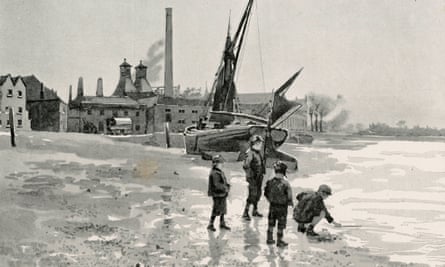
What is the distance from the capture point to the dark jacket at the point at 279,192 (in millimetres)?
2834

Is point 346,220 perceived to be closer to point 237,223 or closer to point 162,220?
point 237,223

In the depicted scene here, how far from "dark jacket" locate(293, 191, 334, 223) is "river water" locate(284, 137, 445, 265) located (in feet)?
0.58

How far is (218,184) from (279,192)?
385 millimetres

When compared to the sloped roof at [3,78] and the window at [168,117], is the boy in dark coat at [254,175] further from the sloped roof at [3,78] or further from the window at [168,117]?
the sloped roof at [3,78]

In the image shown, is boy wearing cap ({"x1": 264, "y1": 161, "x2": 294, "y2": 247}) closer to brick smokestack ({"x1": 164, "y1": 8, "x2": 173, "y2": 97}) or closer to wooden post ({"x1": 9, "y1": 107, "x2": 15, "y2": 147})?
brick smokestack ({"x1": 164, "y1": 8, "x2": 173, "y2": 97})

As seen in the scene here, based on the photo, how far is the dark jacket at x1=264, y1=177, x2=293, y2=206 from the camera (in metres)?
2.83

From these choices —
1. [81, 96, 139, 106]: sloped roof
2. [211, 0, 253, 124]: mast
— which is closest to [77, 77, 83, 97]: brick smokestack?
[81, 96, 139, 106]: sloped roof

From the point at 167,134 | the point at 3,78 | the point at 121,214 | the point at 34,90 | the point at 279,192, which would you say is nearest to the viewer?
the point at 279,192

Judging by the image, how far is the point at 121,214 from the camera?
3109 mm

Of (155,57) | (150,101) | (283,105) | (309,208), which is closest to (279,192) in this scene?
(309,208)

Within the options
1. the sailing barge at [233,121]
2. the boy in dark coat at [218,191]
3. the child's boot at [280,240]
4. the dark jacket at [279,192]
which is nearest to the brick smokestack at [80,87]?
the sailing barge at [233,121]

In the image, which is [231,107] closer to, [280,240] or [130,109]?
[130,109]

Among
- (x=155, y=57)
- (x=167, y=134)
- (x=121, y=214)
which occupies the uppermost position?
(x=155, y=57)

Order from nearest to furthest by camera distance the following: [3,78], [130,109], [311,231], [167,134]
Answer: [311,231] → [3,78] → [167,134] → [130,109]
